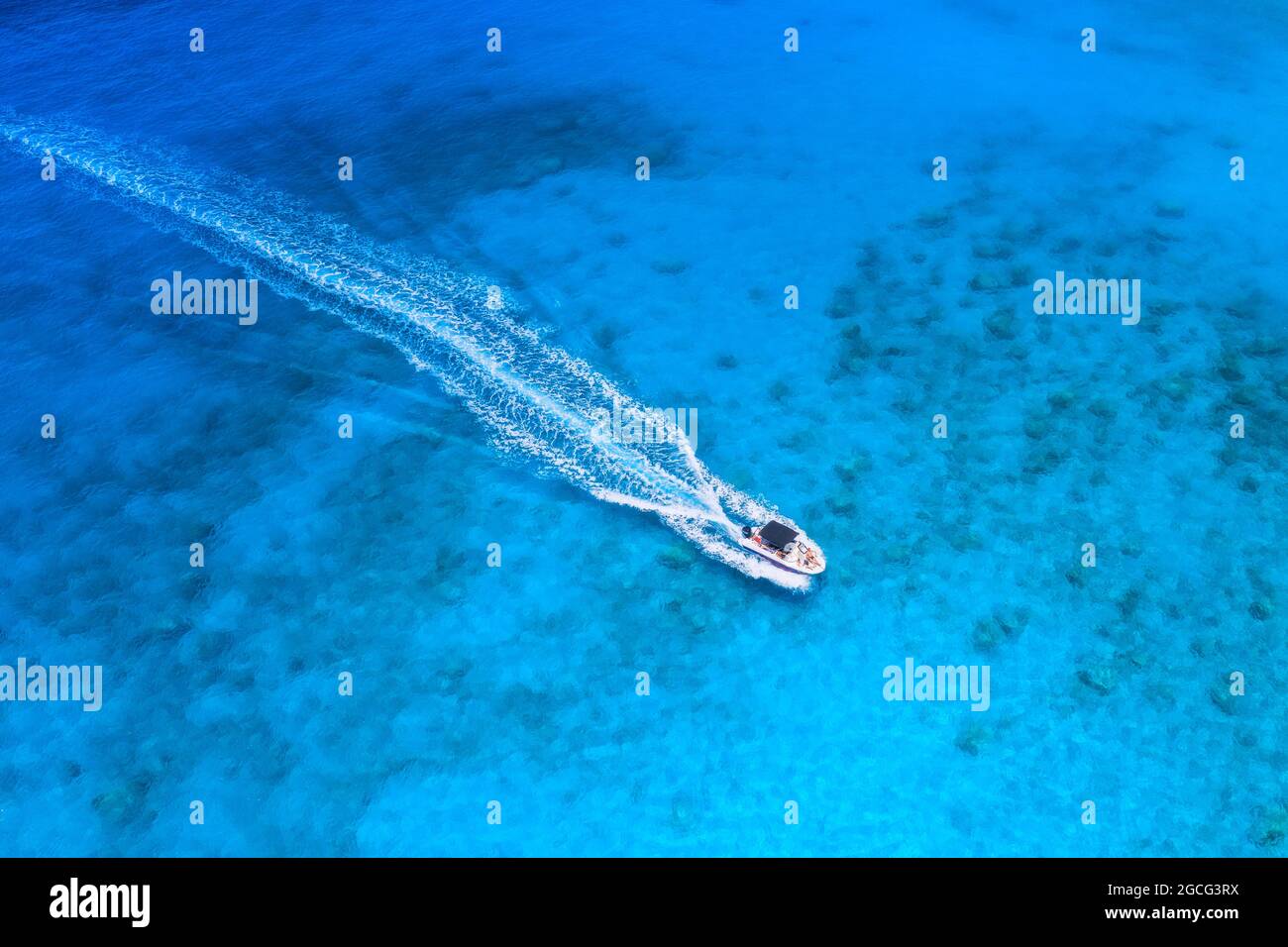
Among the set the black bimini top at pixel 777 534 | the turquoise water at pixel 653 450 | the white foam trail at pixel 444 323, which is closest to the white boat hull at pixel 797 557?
the black bimini top at pixel 777 534

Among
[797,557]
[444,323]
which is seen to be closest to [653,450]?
[797,557]

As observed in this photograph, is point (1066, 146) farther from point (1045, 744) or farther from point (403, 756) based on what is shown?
point (403, 756)

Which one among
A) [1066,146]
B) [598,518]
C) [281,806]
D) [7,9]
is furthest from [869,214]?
[7,9]

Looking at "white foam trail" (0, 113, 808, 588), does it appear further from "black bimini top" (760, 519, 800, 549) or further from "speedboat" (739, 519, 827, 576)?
"black bimini top" (760, 519, 800, 549)

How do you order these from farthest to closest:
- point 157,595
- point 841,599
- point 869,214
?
point 869,214, point 157,595, point 841,599

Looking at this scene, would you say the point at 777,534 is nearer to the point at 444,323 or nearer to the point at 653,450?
the point at 653,450

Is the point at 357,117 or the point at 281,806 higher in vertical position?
the point at 357,117

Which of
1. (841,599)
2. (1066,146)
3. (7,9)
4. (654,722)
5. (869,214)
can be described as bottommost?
(654,722)

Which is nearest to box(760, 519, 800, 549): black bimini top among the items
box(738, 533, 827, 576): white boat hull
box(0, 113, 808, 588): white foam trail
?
box(738, 533, 827, 576): white boat hull
